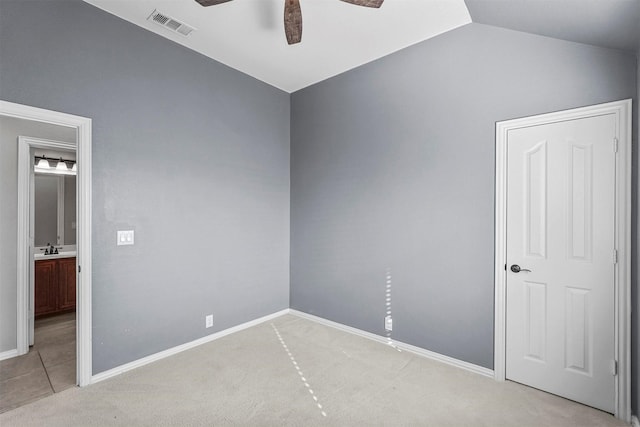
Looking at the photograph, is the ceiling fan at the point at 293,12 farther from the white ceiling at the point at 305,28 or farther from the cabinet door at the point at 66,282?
the cabinet door at the point at 66,282

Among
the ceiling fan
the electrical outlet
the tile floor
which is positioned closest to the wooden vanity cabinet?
the tile floor

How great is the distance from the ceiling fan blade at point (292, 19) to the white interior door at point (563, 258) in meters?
1.86

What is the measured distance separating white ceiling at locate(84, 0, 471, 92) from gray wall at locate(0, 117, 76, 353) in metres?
1.55

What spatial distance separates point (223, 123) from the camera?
3.44m

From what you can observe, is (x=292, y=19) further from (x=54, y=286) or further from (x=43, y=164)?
(x=54, y=286)

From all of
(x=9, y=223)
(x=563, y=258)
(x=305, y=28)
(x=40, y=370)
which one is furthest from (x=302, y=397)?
(x=9, y=223)

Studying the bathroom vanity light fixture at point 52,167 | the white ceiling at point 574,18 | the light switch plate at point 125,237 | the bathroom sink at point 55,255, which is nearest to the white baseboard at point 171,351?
the light switch plate at point 125,237

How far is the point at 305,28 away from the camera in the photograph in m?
2.79

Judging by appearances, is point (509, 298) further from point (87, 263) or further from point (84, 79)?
point (84, 79)

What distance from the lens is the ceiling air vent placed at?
2.61 metres

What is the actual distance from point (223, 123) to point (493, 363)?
11.5 feet

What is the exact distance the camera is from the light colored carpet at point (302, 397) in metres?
2.03

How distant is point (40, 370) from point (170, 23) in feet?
10.6

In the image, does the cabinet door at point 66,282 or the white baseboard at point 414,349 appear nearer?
the white baseboard at point 414,349
